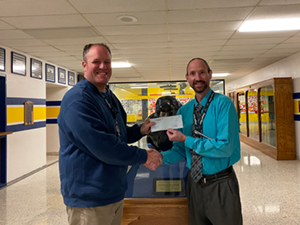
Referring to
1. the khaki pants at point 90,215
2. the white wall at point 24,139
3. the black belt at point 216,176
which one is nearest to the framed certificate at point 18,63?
the white wall at point 24,139

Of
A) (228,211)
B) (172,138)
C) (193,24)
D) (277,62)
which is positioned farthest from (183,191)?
(277,62)

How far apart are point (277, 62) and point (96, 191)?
7.67 meters

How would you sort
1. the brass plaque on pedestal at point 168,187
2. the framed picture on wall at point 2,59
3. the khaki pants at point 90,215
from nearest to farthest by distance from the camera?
1. the khaki pants at point 90,215
2. the brass plaque on pedestal at point 168,187
3. the framed picture on wall at point 2,59

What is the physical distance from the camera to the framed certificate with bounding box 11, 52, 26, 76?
5027 millimetres

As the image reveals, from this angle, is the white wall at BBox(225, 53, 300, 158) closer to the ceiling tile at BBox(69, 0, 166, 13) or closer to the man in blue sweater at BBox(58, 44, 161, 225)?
the ceiling tile at BBox(69, 0, 166, 13)

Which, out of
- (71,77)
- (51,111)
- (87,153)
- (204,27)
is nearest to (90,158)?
(87,153)

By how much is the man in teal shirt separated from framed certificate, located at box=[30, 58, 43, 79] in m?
5.22

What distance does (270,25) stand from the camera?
Result: 4.04m

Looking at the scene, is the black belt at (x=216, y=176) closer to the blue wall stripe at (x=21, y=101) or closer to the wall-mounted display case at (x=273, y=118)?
the blue wall stripe at (x=21, y=101)

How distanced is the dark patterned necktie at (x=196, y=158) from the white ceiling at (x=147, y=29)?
1956mm

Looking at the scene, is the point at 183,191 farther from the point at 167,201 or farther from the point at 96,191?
the point at 96,191

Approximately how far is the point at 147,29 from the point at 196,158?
302 centimetres

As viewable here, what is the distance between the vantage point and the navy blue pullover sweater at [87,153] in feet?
4.00

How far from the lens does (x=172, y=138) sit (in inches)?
63.1
